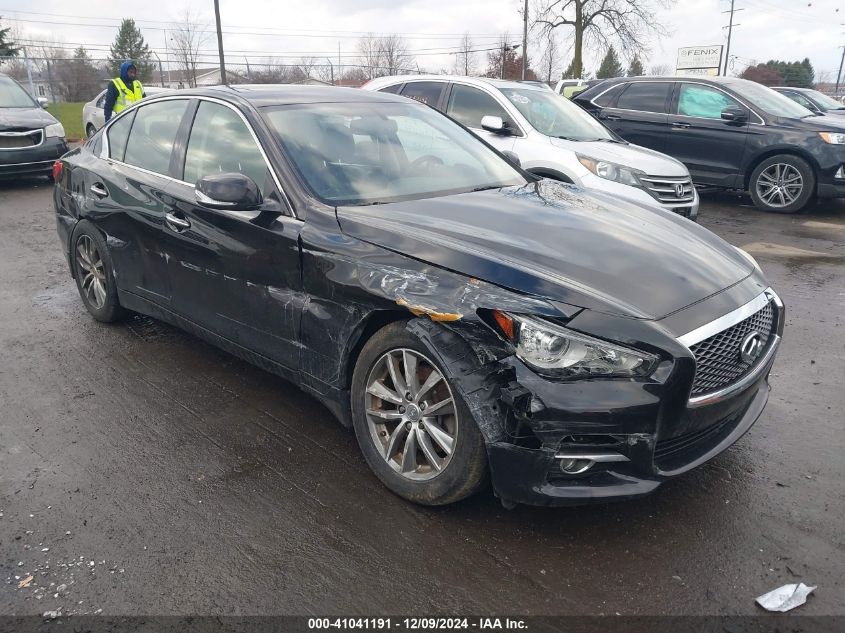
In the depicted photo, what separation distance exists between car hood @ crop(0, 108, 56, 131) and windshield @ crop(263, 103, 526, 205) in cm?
921

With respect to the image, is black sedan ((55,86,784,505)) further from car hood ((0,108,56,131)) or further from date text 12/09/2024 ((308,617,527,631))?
car hood ((0,108,56,131))

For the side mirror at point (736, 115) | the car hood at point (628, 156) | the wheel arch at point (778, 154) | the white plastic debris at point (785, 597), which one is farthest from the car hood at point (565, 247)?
the side mirror at point (736, 115)

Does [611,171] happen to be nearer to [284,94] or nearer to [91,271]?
[284,94]

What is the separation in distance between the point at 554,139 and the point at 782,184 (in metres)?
4.20

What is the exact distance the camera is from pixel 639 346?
250 cm

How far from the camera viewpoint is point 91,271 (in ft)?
16.9

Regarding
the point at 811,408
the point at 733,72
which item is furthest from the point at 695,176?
the point at 733,72

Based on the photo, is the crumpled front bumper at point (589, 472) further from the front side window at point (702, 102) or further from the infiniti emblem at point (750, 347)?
the front side window at point (702, 102)

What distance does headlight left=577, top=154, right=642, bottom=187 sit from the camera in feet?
24.4

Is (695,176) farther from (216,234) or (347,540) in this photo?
(347,540)

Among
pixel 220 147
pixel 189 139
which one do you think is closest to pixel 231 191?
pixel 220 147

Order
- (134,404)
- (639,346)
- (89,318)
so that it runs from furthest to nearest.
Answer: (89,318) → (134,404) → (639,346)

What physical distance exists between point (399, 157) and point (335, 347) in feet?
4.29

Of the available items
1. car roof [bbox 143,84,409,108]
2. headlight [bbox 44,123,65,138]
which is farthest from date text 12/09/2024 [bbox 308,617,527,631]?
headlight [bbox 44,123,65,138]
